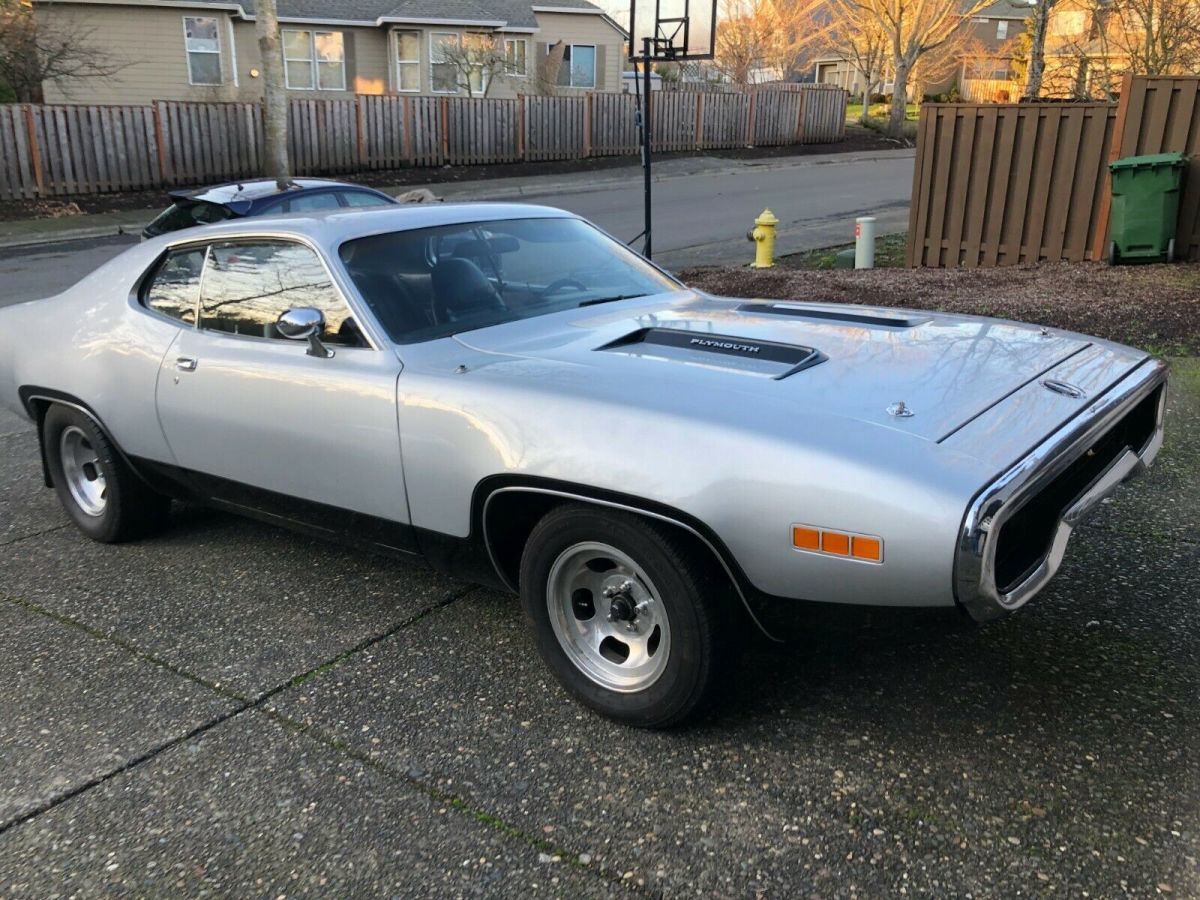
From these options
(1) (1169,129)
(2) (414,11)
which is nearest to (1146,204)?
(1) (1169,129)

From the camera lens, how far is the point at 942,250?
1191 centimetres

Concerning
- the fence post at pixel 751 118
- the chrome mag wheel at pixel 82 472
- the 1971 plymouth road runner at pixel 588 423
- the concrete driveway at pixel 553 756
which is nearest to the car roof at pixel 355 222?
the 1971 plymouth road runner at pixel 588 423

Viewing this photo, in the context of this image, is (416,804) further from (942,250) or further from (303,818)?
(942,250)

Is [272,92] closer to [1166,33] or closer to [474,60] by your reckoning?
[474,60]

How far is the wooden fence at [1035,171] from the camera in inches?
408

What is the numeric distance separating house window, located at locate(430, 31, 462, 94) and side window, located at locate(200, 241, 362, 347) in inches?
1150

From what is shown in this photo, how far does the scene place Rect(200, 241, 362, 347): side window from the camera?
12.5 feet

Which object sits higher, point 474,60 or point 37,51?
point 474,60

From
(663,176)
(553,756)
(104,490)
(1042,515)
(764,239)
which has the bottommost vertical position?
(553,756)

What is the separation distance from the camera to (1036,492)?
275 centimetres

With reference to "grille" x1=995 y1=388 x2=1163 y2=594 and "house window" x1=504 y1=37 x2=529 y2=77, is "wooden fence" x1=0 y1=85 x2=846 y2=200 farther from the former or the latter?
"grille" x1=995 y1=388 x2=1163 y2=594

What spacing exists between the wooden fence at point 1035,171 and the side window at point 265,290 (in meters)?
9.24

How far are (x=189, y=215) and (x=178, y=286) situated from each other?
741 centimetres

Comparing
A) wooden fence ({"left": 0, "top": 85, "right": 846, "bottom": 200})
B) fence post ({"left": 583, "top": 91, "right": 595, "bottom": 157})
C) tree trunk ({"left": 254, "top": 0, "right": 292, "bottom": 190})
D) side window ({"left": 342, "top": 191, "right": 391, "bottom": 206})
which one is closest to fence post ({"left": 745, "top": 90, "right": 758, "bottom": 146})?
wooden fence ({"left": 0, "top": 85, "right": 846, "bottom": 200})
